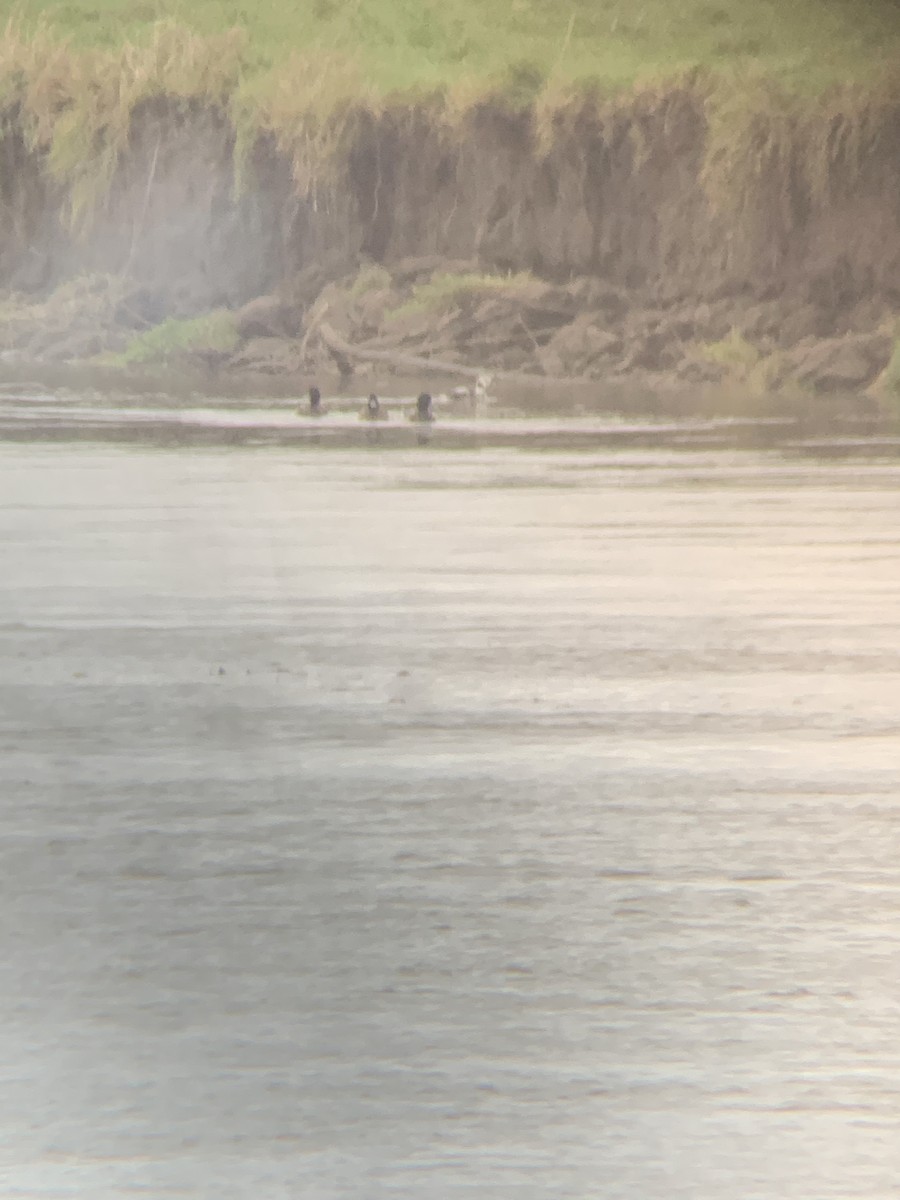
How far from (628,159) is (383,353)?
0.67 m

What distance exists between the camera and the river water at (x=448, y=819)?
1811mm

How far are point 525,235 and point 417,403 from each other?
17.3 inches

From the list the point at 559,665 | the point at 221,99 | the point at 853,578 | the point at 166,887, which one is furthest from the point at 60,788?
the point at 221,99

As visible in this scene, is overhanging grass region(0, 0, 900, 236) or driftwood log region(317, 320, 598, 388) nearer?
overhanging grass region(0, 0, 900, 236)

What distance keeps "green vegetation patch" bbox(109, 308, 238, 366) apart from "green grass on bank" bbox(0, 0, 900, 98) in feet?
1.76

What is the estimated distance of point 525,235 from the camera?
12.4 ft

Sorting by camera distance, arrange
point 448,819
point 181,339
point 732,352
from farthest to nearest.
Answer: point 732,352 < point 181,339 < point 448,819

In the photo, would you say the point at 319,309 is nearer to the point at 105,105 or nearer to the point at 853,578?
the point at 105,105

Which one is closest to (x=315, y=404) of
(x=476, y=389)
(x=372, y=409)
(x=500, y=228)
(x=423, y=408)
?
(x=372, y=409)

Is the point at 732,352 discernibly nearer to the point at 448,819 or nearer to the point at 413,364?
the point at 413,364

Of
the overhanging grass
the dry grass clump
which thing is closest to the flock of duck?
the overhanging grass

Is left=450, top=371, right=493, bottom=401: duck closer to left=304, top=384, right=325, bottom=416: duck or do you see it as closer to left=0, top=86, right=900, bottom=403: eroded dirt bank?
left=0, top=86, right=900, bottom=403: eroded dirt bank

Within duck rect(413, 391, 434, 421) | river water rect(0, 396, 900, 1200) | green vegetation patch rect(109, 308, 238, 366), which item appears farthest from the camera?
duck rect(413, 391, 434, 421)

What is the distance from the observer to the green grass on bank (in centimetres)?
363
